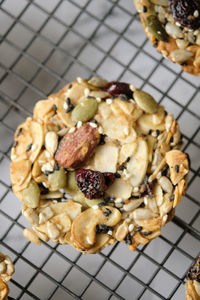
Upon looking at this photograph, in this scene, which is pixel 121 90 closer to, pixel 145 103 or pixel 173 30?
pixel 145 103

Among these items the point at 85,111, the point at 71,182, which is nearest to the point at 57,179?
the point at 71,182

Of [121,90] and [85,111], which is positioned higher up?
[121,90]

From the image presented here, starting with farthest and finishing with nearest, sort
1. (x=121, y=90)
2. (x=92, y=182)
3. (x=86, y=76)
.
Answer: (x=86, y=76)
(x=121, y=90)
(x=92, y=182)

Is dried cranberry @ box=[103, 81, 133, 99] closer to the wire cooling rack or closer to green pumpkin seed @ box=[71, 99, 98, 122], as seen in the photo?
green pumpkin seed @ box=[71, 99, 98, 122]

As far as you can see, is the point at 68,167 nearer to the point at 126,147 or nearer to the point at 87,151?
the point at 87,151

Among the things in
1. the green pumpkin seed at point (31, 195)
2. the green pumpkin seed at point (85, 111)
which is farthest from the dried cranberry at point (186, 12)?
the green pumpkin seed at point (31, 195)

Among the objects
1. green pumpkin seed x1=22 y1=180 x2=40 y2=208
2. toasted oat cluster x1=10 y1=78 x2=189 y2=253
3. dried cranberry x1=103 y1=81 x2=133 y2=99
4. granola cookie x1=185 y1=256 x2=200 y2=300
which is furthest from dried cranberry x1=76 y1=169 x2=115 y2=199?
granola cookie x1=185 y1=256 x2=200 y2=300

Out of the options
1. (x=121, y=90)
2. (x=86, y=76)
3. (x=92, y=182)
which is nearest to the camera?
(x=92, y=182)

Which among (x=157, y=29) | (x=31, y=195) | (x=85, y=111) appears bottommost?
(x=31, y=195)
